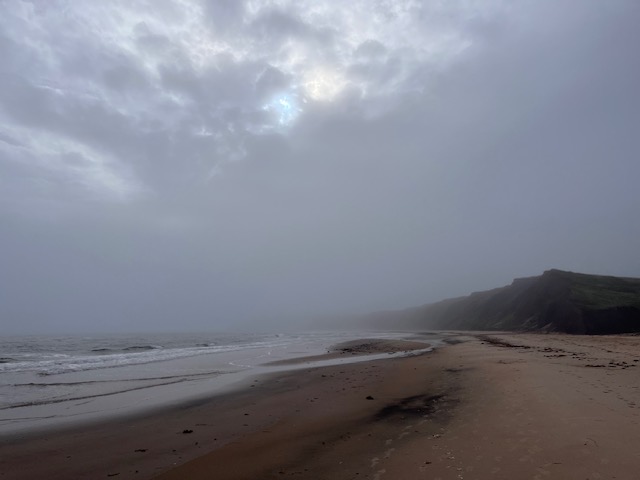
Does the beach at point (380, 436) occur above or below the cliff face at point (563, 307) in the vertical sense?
below

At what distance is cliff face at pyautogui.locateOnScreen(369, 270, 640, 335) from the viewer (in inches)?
2118

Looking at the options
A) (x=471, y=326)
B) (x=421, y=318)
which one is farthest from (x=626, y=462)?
(x=421, y=318)

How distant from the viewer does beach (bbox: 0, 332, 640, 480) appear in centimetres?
674

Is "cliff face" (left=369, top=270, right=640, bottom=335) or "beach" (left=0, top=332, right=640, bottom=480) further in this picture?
"cliff face" (left=369, top=270, right=640, bottom=335)

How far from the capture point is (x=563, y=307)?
6178cm

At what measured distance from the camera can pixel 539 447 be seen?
23.2ft

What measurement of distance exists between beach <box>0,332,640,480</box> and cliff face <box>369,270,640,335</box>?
47760mm

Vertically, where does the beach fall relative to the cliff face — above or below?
below

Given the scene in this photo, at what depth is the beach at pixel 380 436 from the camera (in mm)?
6743

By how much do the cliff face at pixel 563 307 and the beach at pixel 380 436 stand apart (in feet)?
157

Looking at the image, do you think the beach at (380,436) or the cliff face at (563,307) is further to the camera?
the cliff face at (563,307)

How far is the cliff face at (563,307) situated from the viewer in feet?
176

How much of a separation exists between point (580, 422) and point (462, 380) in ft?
25.4

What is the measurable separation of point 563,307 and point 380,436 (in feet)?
213
